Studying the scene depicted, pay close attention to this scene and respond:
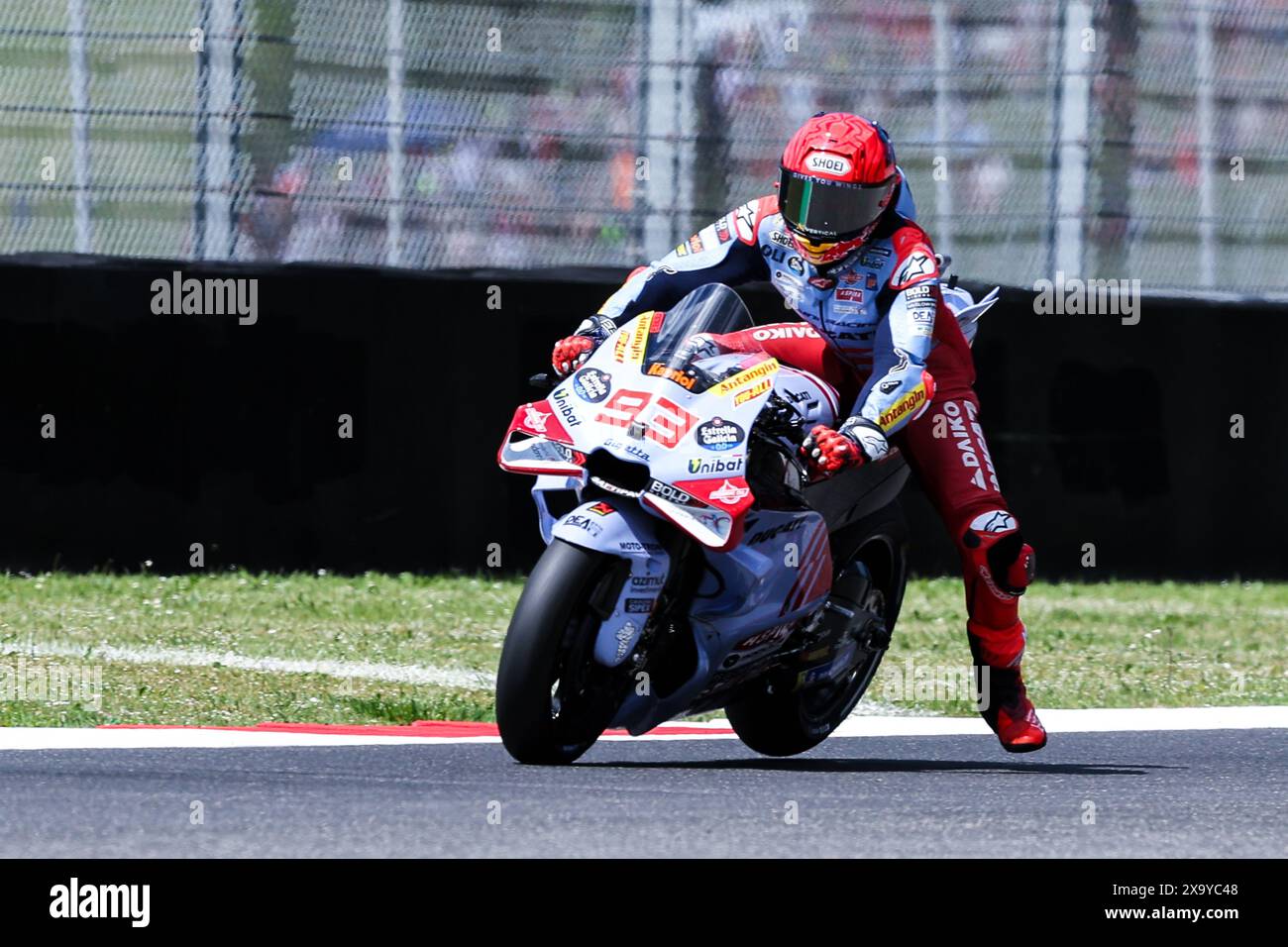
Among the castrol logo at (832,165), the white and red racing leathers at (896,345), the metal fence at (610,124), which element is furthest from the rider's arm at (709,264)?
the metal fence at (610,124)

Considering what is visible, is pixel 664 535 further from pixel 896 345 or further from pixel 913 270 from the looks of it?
pixel 913 270

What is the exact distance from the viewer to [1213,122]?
45.4ft

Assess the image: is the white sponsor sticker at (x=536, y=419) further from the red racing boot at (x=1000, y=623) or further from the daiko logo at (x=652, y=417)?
the red racing boot at (x=1000, y=623)

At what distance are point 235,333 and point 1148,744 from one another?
223 inches

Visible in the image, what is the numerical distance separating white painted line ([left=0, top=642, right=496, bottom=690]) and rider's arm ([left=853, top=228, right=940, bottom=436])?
297 centimetres

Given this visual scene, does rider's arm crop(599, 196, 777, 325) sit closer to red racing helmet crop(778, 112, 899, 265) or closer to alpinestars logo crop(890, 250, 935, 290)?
red racing helmet crop(778, 112, 899, 265)

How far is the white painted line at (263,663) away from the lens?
9.98 metres

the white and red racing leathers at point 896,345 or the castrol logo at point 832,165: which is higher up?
the castrol logo at point 832,165

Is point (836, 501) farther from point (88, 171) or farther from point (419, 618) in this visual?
point (88, 171)

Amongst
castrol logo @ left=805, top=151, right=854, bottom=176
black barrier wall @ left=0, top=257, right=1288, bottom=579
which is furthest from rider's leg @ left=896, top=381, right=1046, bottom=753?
black barrier wall @ left=0, top=257, right=1288, bottom=579

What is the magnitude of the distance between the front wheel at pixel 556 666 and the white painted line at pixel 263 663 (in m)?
3.21

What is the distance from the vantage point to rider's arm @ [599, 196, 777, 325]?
25.7 feet

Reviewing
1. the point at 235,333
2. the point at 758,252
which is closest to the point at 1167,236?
the point at 235,333

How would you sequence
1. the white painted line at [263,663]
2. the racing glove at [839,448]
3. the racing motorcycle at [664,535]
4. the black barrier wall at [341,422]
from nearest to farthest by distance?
the racing motorcycle at [664,535]
the racing glove at [839,448]
the white painted line at [263,663]
the black barrier wall at [341,422]
